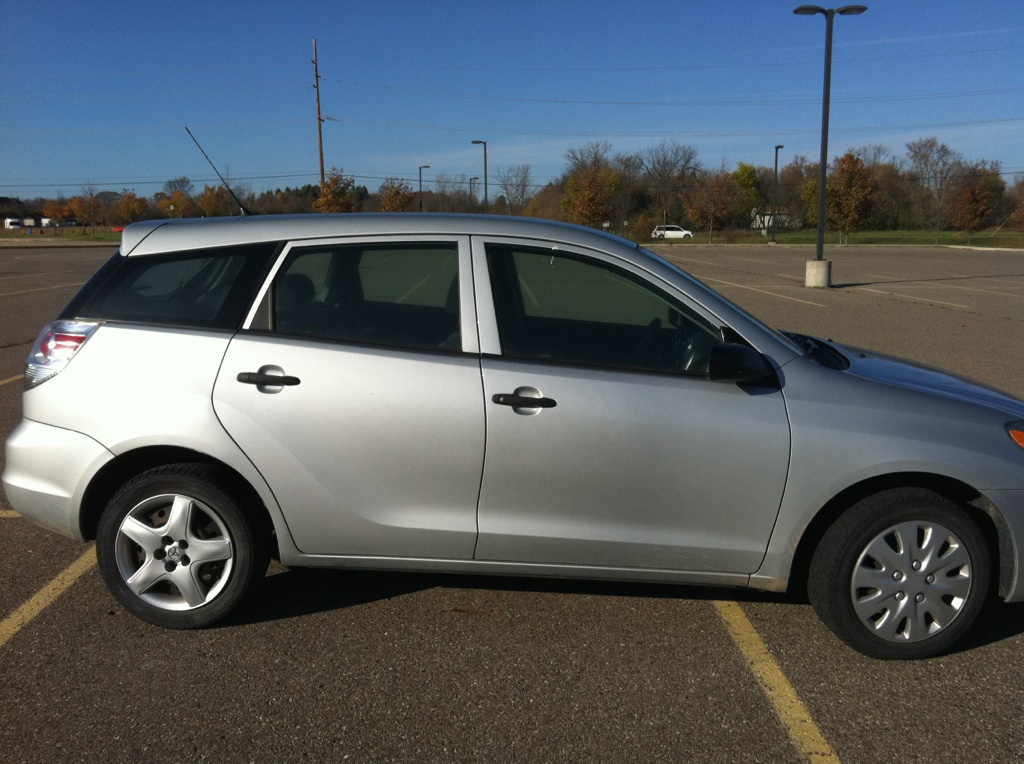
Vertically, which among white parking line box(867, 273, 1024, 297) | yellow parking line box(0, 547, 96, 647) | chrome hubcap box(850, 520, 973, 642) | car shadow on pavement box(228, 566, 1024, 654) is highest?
white parking line box(867, 273, 1024, 297)

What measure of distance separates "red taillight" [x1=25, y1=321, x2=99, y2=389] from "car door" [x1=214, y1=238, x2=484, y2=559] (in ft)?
2.15

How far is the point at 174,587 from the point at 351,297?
4.66ft

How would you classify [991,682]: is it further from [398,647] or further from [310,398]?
[310,398]

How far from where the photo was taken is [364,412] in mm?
3486

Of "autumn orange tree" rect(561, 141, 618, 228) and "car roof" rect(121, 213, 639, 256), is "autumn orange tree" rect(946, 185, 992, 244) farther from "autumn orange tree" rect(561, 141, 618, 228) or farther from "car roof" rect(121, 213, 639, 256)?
"car roof" rect(121, 213, 639, 256)

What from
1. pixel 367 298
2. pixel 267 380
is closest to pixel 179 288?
pixel 267 380

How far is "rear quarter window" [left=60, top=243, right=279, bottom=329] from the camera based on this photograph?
3.68 meters

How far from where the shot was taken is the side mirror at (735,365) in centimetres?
334

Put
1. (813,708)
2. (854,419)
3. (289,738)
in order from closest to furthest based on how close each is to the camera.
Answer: (289,738) → (813,708) → (854,419)

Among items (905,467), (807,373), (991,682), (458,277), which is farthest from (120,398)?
(991,682)

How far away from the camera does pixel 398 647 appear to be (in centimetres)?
360

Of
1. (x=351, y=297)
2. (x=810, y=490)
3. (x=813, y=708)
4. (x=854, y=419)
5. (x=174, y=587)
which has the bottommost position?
(x=813, y=708)

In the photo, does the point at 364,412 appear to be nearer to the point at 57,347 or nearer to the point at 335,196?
the point at 57,347

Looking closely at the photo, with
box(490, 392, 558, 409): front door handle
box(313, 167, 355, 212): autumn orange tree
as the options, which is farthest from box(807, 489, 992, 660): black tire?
box(313, 167, 355, 212): autumn orange tree
